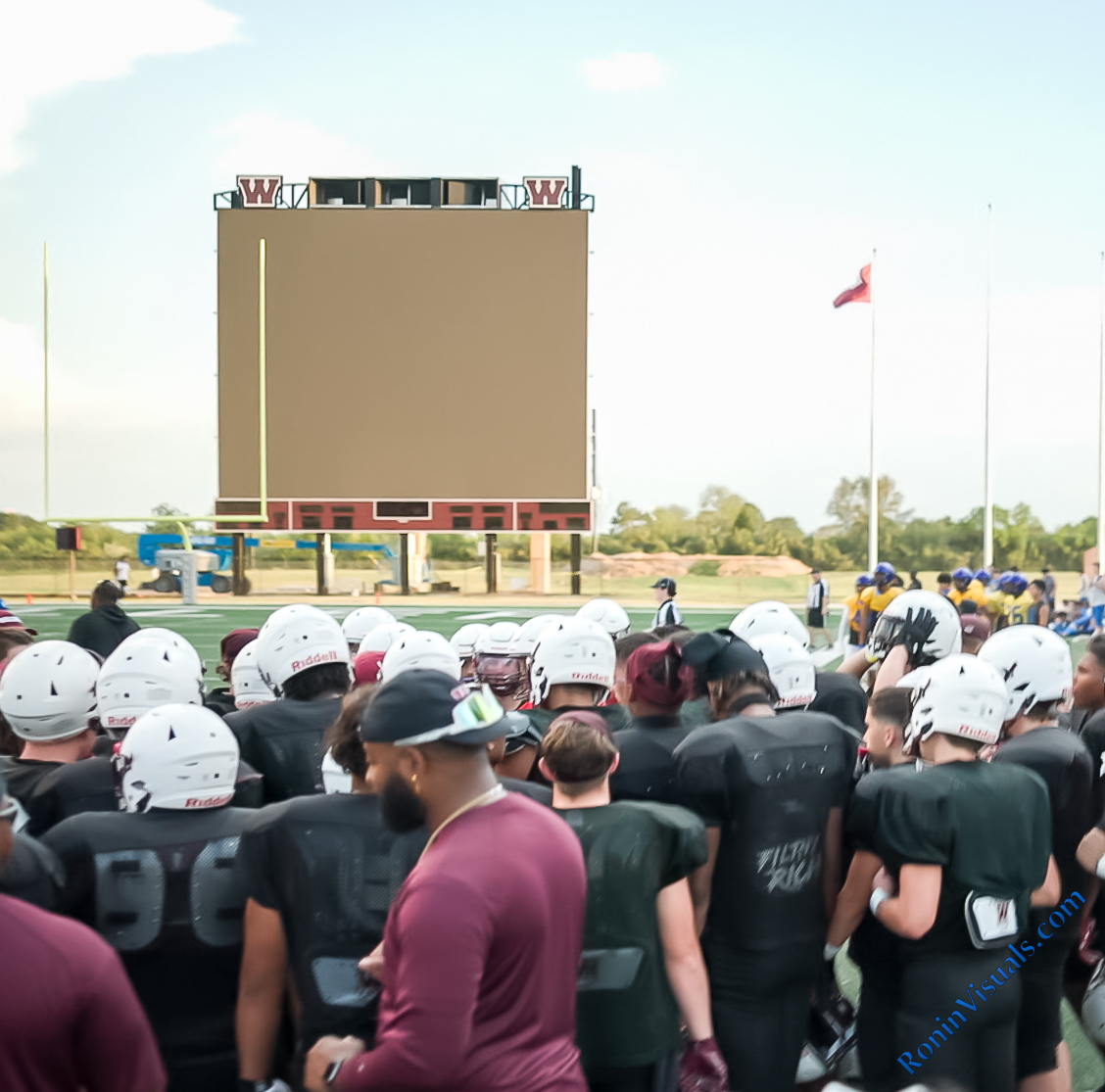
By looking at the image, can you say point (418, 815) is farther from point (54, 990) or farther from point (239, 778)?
point (239, 778)

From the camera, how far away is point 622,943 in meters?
2.77

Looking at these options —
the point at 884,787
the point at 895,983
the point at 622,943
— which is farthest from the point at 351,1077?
the point at 895,983

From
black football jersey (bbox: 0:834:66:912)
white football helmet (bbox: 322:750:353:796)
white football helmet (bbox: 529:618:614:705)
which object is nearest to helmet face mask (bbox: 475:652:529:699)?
white football helmet (bbox: 529:618:614:705)

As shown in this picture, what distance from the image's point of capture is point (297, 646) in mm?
4262

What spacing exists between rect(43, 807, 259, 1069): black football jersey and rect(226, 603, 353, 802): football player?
3.81ft

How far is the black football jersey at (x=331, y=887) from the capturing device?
8.41 feet

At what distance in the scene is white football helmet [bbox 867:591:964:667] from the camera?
5418mm

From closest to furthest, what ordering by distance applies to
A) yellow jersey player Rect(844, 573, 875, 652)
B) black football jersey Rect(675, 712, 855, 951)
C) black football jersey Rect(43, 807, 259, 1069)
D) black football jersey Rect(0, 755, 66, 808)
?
black football jersey Rect(43, 807, 259, 1069) → black football jersey Rect(675, 712, 855, 951) → black football jersey Rect(0, 755, 66, 808) → yellow jersey player Rect(844, 573, 875, 652)

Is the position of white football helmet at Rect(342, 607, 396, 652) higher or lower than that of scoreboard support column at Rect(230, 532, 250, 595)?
higher

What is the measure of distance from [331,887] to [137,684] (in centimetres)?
165

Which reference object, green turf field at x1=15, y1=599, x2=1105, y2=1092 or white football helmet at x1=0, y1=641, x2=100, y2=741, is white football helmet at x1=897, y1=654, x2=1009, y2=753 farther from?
green turf field at x1=15, y1=599, x2=1105, y2=1092

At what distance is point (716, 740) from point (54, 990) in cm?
199

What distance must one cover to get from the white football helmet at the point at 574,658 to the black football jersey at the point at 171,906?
1468mm
